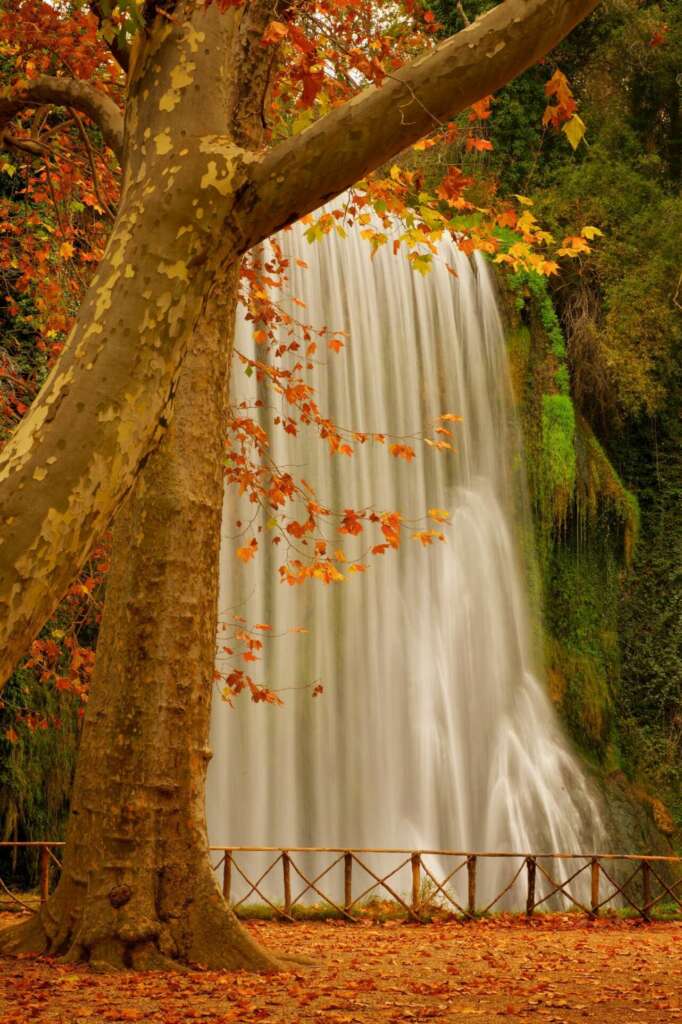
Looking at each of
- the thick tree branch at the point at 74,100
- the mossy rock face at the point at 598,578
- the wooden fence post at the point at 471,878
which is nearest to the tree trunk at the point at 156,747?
the thick tree branch at the point at 74,100

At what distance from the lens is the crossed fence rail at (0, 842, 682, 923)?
12.3m

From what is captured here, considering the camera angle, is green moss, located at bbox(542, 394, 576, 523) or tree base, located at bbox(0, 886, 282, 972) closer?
tree base, located at bbox(0, 886, 282, 972)

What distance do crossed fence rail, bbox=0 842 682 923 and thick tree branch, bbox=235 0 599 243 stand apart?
25.4ft

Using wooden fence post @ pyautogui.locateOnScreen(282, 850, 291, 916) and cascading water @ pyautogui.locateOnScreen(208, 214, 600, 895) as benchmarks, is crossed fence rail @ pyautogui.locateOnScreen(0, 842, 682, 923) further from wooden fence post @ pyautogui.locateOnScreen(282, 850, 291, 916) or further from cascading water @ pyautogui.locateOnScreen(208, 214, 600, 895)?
cascading water @ pyautogui.locateOnScreen(208, 214, 600, 895)

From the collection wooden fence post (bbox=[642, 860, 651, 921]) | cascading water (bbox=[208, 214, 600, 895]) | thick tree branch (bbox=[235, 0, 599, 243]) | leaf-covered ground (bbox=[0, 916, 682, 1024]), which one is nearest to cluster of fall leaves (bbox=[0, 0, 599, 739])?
thick tree branch (bbox=[235, 0, 599, 243])

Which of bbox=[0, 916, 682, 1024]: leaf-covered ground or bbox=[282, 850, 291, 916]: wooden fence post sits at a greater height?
bbox=[282, 850, 291, 916]: wooden fence post

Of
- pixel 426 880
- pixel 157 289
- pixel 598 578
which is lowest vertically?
pixel 426 880

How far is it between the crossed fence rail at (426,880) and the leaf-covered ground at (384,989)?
7.48 ft

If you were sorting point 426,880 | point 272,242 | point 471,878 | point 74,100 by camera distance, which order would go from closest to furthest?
point 74,100 → point 272,242 → point 471,878 → point 426,880

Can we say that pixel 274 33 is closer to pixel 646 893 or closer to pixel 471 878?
pixel 471 878

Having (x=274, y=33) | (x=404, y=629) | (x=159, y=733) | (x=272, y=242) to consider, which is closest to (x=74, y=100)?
(x=274, y=33)

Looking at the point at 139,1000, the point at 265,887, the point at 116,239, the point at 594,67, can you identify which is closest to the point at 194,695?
the point at 139,1000

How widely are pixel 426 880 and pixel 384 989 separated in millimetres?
7923

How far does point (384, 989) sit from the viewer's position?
7000 millimetres
